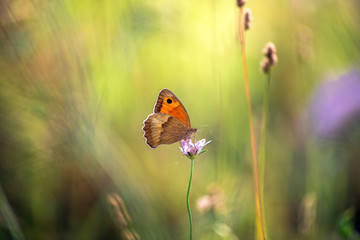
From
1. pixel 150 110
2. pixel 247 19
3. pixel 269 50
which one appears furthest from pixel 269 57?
pixel 150 110

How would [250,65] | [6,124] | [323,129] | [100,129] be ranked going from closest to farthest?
[100,129] → [6,124] → [323,129] → [250,65]

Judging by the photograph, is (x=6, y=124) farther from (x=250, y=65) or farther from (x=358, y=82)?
(x=358, y=82)

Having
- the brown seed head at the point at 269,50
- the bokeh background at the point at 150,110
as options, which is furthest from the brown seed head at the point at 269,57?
the bokeh background at the point at 150,110

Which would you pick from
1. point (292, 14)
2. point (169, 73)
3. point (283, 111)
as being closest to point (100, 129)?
point (169, 73)

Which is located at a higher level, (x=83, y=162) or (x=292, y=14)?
(x=292, y=14)

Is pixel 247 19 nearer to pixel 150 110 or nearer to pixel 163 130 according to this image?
pixel 163 130

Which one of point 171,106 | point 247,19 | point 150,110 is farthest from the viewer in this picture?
point 150,110
